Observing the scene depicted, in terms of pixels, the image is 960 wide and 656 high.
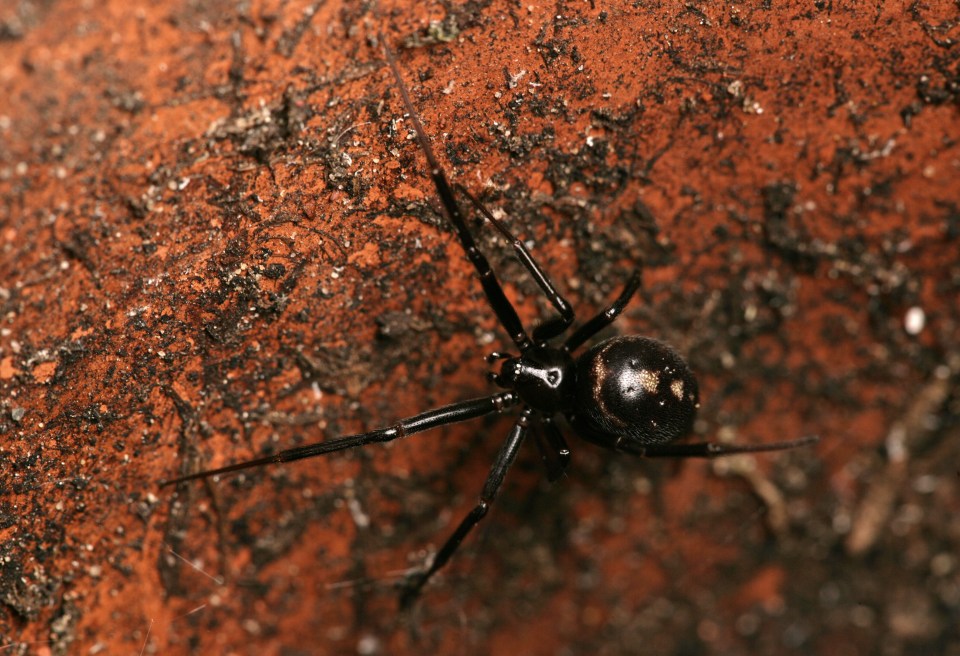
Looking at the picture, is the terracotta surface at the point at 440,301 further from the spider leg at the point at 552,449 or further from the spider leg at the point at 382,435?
the spider leg at the point at 552,449

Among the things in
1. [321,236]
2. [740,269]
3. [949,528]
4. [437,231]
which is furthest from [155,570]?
[949,528]

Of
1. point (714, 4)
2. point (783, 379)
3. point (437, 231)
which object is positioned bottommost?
point (783, 379)

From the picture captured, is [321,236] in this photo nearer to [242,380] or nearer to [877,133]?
[242,380]

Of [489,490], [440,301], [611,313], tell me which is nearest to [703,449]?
[611,313]

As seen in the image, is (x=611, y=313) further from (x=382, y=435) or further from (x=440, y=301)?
(x=382, y=435)

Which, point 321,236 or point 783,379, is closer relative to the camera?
point 321,236

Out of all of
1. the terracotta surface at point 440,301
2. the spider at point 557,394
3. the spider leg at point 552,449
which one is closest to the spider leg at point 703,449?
the spider at point 557,394

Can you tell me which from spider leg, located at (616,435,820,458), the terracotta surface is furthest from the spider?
the terracotta surface
